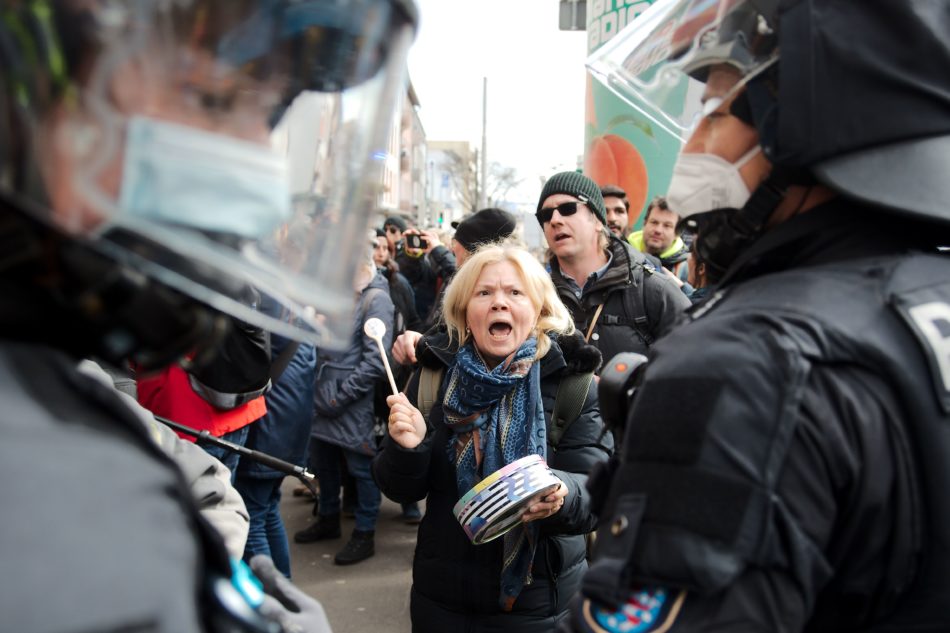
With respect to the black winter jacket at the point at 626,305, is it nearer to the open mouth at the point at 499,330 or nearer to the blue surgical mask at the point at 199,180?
the open mouth at the point at 499,330

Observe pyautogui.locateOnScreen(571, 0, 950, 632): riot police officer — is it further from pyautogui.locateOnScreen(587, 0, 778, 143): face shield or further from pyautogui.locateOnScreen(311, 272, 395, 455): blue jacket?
pyautogui.locateOnScreen(311, 272, 395, 455): blue jacket

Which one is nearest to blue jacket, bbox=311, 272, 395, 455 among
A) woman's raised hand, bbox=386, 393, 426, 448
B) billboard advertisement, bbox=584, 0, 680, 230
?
woman's raised hand, bbox=386, 393, 426, 448

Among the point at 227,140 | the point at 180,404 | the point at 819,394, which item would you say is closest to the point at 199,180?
the point at 227,140

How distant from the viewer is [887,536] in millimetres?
1135

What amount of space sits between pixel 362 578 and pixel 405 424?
8.38 ft

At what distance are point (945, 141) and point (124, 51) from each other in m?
1.28

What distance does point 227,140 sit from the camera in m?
0.94

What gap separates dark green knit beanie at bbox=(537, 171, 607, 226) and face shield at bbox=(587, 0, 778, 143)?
1.61 m

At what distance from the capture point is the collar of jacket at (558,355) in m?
2.69

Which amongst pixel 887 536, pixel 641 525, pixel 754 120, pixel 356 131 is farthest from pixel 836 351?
pixel 356 131

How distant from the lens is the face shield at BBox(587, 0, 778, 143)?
1.46m

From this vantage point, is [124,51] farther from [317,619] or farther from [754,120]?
[754,120]

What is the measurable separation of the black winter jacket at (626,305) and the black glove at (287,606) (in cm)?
262

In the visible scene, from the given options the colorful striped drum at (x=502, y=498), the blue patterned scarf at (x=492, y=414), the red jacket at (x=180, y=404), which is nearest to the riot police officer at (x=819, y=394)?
the colorful striped drum at (x=502, y=498)
